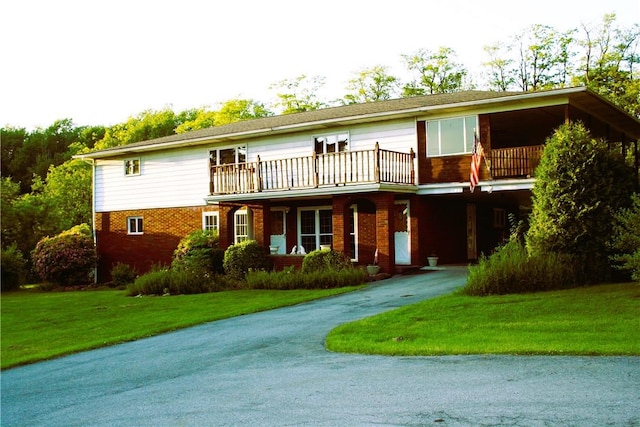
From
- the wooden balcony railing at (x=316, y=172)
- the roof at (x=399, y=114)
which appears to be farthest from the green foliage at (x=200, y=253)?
A: the roof at (x=399, y=114)

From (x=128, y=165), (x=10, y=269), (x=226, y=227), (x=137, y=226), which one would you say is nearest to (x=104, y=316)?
(x=226, y=227)

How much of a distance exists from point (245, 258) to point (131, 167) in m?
10.6

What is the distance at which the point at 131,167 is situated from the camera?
109 ft

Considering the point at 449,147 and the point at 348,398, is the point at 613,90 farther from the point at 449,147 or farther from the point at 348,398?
the point at 348,398

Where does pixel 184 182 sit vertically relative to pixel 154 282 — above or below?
above

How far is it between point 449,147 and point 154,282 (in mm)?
Answer: 10974

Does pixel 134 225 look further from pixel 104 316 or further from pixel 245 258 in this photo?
pixel 104 316

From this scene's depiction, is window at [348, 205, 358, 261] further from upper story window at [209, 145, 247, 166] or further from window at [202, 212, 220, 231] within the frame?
window at [202, 212, 220, 231]

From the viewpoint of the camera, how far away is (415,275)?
22.1 metres

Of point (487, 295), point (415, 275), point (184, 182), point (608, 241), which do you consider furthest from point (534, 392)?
point (184, 182)

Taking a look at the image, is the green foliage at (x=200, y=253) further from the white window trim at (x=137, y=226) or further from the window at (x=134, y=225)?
the window at (x=134, y=225)

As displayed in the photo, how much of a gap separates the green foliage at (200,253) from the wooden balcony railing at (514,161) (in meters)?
11.0

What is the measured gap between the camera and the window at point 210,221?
29859 millimetres

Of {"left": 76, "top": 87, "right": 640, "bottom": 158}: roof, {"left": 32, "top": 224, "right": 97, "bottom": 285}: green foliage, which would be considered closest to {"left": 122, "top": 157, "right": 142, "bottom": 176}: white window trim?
{"left": 76, "top": 87, "right": 640, "bottom": 158}: roof
